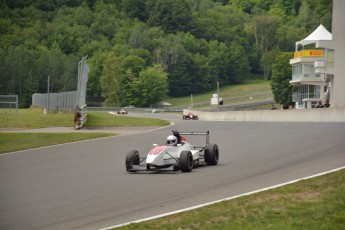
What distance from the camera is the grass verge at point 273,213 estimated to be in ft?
41.3

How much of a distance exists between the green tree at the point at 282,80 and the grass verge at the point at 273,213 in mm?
131930

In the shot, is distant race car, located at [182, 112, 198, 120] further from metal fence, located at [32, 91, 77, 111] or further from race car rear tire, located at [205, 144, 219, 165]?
race car rear tire, located at [205, 144, 219, 165]

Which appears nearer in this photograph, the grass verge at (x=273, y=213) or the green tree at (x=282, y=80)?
the grass verge at (x=273, y=213)

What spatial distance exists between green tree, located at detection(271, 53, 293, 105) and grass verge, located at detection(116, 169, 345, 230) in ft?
433

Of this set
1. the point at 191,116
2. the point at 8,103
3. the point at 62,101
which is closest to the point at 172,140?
the point at 62,101

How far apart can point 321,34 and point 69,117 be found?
7127 cm

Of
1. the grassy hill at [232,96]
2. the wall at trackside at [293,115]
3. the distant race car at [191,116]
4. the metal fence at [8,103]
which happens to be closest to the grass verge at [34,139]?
the wall at trackside at [293,115]

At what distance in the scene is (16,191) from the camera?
17.9 metres

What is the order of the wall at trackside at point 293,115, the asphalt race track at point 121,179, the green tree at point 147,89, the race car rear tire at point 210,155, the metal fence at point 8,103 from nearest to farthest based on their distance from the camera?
1. the asphalt race track at point 121,179
2. the race car rear tire at point 210,155
3. the wall at trackside at point 293,115
4. the metal fence at point 8,103
5. the green tree at point 147,89

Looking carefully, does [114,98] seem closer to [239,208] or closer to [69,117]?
[69,117]

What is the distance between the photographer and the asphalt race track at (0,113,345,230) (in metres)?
14.5

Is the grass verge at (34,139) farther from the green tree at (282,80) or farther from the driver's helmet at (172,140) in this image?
the green tree at (282,80)

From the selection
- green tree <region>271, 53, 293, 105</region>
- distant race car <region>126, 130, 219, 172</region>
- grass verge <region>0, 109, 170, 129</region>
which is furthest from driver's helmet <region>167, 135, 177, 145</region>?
green tree <region>271, 53, 293, 105</region>

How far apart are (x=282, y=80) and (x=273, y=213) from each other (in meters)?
138
